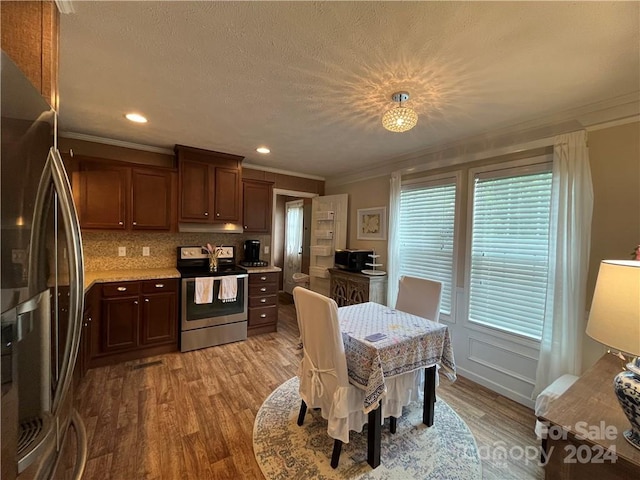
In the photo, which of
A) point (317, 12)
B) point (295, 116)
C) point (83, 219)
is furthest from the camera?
point (83, 219)

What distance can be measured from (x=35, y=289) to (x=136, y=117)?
2333 mm

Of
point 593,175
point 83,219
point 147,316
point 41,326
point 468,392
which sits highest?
point 593,175

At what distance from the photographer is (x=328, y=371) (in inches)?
69.4

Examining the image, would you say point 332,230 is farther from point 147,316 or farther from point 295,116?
point 147,316

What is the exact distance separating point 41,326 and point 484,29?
2.10m

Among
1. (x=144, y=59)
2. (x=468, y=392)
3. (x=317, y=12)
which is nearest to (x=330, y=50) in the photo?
(x=317, y=12)

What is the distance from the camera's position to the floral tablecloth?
5.29ft

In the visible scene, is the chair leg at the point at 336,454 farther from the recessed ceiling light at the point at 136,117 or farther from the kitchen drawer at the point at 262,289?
the recessed ceiling light at the point at 136,117

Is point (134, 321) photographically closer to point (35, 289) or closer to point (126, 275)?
point (126, 275)

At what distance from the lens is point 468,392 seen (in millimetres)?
2590

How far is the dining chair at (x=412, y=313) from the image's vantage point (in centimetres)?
193

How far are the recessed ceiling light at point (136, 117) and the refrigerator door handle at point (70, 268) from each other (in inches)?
77.5

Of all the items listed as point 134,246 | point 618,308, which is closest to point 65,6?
point 618,308

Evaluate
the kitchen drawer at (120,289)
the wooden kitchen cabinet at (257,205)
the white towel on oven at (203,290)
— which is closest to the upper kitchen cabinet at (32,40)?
the kitchen drawer at (120,289)
